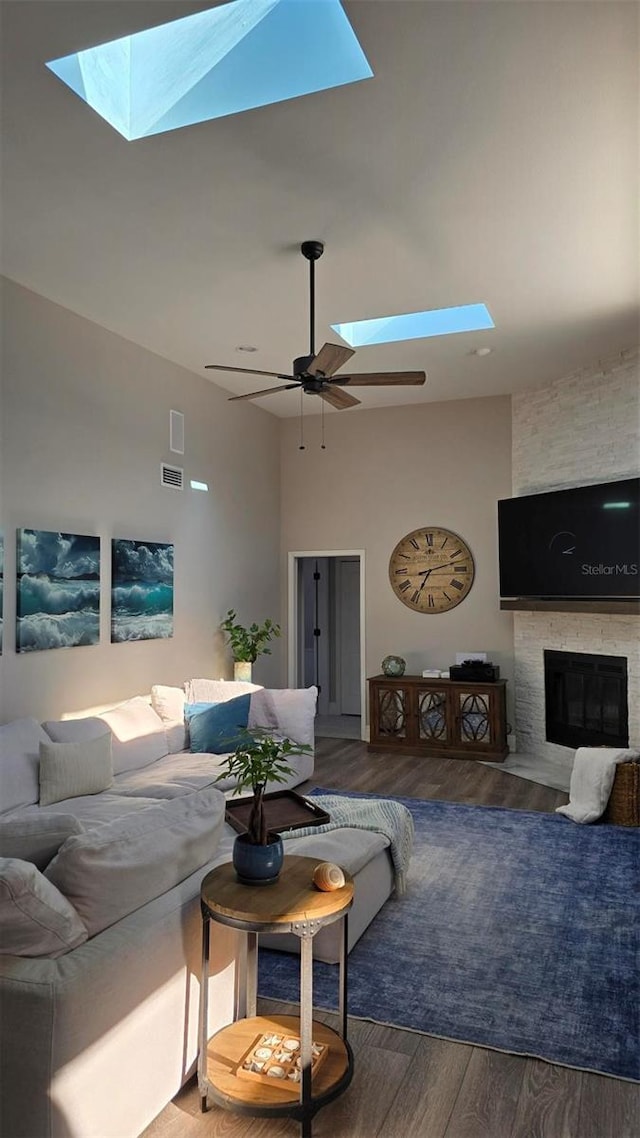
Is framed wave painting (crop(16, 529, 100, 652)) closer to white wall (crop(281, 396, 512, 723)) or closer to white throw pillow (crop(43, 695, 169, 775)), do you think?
white throw pillow (crop(43, 695, 169, 775))

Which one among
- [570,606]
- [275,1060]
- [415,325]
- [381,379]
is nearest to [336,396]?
[381,379]

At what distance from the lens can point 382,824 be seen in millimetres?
3604

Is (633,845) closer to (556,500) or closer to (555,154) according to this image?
(556,500)

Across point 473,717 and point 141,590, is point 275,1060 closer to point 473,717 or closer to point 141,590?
point 141,590

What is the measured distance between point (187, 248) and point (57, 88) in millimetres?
1239

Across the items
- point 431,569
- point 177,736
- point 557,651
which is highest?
point 431,569

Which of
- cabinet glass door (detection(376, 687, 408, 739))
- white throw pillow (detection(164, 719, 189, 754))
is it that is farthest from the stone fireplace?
white throw pillow (detection(164, 719, 189, 754))

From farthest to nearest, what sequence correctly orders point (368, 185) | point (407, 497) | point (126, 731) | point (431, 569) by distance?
point (407, 497)
point (431, 569)
point (126, 731)
point (368, 185)

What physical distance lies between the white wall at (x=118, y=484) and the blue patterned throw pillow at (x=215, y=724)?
50 centimetres

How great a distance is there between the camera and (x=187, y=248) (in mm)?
3854

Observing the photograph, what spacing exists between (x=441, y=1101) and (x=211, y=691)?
361 cm

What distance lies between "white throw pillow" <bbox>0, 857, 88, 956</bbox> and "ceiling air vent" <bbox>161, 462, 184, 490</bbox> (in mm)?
A: 4195

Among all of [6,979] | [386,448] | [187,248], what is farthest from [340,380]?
[386,448]

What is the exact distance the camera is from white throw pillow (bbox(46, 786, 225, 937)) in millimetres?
1888
